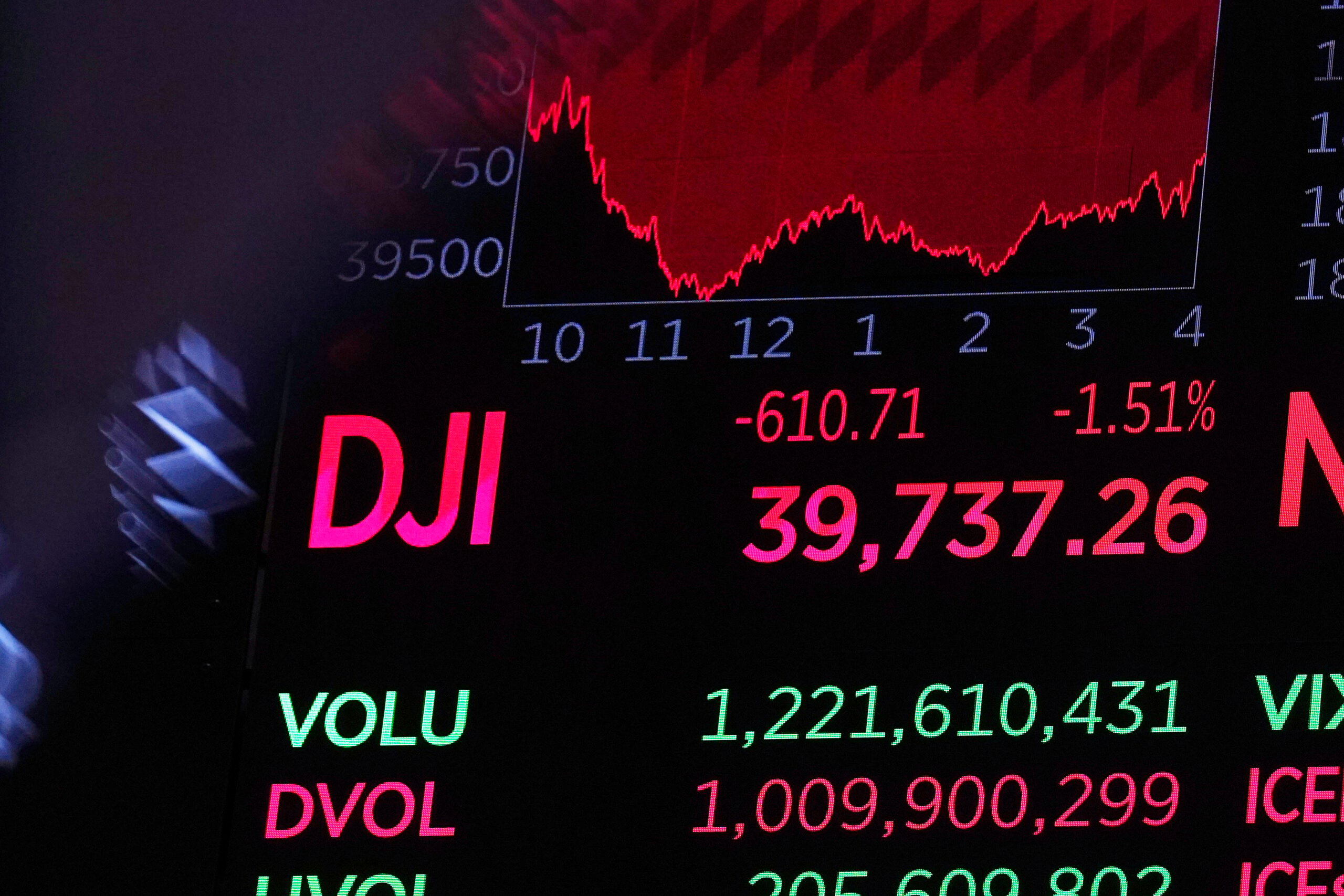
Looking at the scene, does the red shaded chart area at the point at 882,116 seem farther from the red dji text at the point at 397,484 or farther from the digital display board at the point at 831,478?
the red dji text at the point at 397,484

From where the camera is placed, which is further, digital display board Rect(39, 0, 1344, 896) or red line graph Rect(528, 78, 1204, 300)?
red line graph Rect(528, 78, 1204, 300)

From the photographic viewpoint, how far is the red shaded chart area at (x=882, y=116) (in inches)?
232

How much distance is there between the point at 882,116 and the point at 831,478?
0.65 meters

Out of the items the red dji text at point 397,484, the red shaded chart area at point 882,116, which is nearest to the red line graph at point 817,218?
the red shaded chart area at point 882,116

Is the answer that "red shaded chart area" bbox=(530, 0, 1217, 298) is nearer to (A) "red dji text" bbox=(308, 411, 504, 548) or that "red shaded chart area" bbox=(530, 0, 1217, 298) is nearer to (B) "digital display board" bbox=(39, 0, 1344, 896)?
(B) "digital display board" bbox=(39, 0, 1344, 896)

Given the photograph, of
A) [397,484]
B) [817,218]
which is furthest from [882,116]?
[397,484]

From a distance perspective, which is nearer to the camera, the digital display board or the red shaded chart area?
the digital display board

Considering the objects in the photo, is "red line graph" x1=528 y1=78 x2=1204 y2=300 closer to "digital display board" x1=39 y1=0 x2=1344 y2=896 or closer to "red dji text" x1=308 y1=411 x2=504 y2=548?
"digital display board" x1=39 y1=0 x2=1344 y2=896

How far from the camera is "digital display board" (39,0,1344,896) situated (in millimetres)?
5570

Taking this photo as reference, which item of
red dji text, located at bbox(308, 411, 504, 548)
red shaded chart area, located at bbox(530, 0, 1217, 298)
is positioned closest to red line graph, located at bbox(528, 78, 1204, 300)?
red shaded chart area, located at bbox(530, 0, 1217, 298)

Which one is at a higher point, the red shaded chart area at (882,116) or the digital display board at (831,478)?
the red shaded chart area at (882,116)

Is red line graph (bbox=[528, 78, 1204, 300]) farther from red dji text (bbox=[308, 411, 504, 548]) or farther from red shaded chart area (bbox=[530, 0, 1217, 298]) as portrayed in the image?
red dji text (bbox=[308, 411, 504, 548])

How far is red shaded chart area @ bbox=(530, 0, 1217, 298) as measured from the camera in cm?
589

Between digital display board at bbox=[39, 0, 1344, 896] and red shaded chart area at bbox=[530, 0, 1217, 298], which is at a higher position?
red shaded chart area at bbox=[530, 0, 1217, 298]
